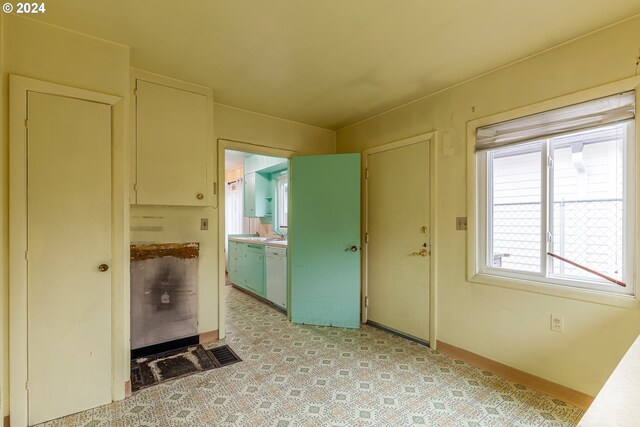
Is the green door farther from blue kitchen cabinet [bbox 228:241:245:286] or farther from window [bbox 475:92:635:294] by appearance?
blue kitchen cabinet [bbox 228:241:245:286]

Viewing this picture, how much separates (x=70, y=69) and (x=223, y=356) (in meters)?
2.43

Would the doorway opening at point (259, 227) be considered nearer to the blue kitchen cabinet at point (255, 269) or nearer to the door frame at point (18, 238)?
the blue kitchen cabinet at point (255, 269)

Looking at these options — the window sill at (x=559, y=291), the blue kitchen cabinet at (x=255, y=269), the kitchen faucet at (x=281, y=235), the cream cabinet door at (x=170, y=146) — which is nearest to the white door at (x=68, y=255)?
the cream cabinet door at (x=170, y=146)

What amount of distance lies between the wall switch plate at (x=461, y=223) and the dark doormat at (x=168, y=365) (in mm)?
2417

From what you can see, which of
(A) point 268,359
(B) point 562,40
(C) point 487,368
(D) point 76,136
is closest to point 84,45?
(D) point 76,136

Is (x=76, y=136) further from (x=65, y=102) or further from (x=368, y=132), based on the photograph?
(x=368, y=132)

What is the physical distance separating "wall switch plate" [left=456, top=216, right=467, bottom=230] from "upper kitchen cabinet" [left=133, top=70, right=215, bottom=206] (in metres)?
2.25

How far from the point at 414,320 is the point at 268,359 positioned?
58.0 inches

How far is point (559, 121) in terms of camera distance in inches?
80.9

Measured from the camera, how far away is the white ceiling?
169cm

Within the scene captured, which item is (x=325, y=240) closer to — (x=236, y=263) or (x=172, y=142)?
(x=172, y=142)

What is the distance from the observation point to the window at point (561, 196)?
1870 mm

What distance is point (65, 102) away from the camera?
186 centimetres

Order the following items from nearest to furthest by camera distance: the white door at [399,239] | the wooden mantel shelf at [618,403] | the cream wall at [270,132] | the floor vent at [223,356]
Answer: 1. the wooden mantel shelf at [618,403]
2. the floor vent at [223,356]
3. the white door at [399,239]
4. the cream wall at [270,132]
